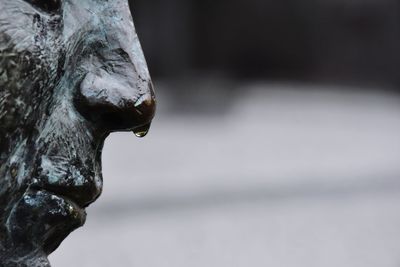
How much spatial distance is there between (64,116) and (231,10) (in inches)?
318

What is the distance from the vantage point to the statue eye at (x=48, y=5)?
727 millimetres

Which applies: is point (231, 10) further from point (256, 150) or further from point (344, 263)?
point (344, 263)

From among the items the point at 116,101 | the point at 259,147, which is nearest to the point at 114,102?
the point at 116,101

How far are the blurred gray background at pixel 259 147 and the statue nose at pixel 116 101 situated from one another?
8.17 ft

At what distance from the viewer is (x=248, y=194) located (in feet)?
14.7

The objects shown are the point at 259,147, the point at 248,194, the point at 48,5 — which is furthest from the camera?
the point at 259,147

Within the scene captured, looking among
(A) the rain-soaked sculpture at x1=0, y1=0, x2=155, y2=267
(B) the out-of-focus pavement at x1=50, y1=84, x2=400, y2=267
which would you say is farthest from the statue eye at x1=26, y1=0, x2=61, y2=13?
(B) the out-of-focus pavement at x1=50, y1=84, x2=400, y2=267

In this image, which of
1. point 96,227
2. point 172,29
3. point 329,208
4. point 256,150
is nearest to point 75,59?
point 96,227

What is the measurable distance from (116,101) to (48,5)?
109mm

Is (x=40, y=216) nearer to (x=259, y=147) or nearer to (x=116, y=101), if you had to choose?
(x=116, y=101)

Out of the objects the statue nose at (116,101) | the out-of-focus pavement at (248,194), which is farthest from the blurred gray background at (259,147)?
the statue nose at (116,101)

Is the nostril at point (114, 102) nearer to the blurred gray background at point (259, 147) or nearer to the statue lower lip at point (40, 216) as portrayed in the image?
the statue lower lip at point (40, 216)

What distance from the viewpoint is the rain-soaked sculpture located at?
2.32 feet

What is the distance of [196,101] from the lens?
7352 mm
